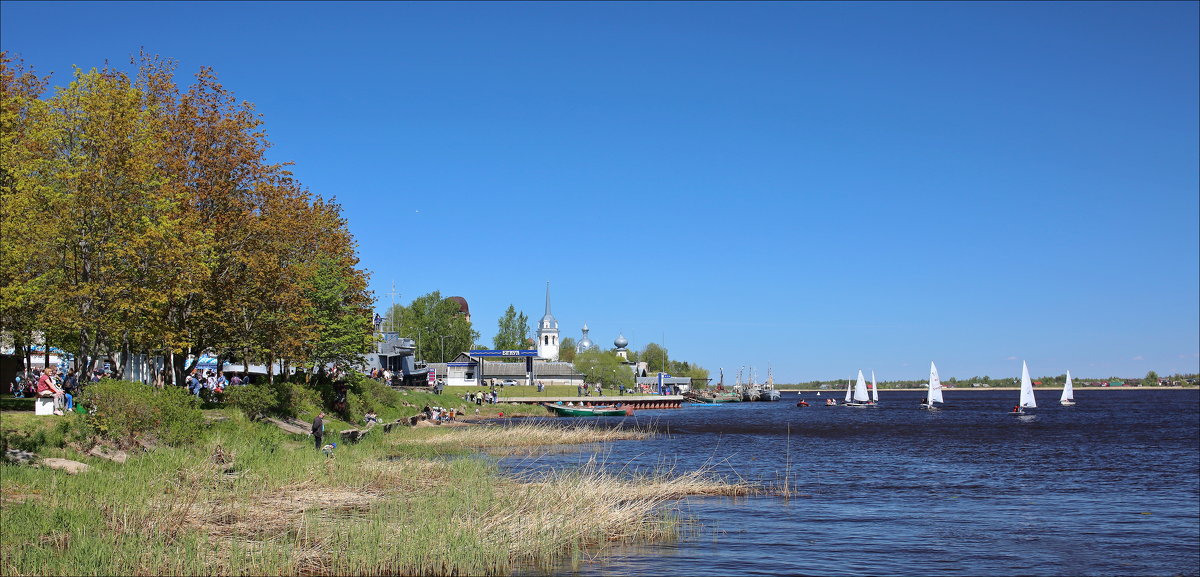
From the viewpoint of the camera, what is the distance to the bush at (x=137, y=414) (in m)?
28.3

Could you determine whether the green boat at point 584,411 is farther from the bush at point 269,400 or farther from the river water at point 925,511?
the bush at point 269,400

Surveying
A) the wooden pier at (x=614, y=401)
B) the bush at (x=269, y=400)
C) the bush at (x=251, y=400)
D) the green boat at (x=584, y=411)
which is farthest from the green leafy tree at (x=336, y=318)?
the wooden pier at (x=614, y=401)

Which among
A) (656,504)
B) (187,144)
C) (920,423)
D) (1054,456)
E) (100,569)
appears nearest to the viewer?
(100,569)

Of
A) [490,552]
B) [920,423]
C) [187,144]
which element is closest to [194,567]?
[490,552]

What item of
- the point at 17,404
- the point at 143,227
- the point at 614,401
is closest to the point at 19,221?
the point at 143,227

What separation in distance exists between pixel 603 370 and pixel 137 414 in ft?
474

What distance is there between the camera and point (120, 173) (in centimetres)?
3231

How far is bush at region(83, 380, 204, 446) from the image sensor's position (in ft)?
92.8

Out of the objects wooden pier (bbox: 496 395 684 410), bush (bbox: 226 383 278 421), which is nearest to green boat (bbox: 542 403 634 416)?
wooden pier (bbox: 496 395 684 410)

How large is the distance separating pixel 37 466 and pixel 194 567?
1052 centimetres

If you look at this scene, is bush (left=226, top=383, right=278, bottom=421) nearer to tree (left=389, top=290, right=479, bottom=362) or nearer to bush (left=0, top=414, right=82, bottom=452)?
bush (left=0, top=414, right=82, bottom=452)

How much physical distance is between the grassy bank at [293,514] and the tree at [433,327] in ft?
518

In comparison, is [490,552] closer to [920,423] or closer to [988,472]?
[988,472]

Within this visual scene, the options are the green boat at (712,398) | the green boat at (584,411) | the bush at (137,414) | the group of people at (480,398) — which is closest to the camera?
the bush at (137,414)
